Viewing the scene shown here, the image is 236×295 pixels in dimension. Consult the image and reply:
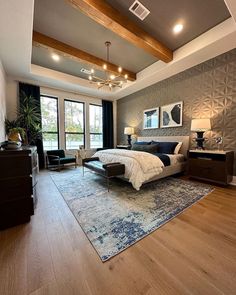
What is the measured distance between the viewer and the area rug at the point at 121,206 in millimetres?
1582

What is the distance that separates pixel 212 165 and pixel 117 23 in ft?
11.1

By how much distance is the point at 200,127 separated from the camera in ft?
11.1

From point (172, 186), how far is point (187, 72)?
126 inches

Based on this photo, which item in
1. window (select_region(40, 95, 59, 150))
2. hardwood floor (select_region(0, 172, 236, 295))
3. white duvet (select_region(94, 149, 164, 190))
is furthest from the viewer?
window (select_region(40, 95, 59, 150))

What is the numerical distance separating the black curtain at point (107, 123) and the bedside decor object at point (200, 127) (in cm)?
402

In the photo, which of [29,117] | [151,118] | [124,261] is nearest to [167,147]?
[151,118]

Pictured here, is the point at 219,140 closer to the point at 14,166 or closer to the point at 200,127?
the point at 200,127

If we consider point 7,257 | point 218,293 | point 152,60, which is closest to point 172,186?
point 218,293

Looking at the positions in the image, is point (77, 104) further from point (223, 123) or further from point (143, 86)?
point (223, 123)

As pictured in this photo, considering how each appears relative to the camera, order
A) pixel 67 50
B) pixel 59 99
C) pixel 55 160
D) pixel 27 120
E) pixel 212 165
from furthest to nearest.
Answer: pixel 59 99 < pixel 55 160 < pixel 27 120 < pixel 67 50 < pixel 212 165

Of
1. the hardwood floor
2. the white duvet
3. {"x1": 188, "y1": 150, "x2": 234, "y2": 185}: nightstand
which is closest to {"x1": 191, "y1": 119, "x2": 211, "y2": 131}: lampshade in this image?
{"x1": 188, "y1": 150, "x2": 234, "y2": 185}: nightstand

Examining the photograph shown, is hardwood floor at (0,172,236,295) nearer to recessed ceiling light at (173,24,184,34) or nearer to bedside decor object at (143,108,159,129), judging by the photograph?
recessed ceiling light at (173,24,184,34)

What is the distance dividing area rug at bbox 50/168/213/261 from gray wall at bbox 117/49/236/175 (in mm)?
1499

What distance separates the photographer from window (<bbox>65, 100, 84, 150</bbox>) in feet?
18.8
